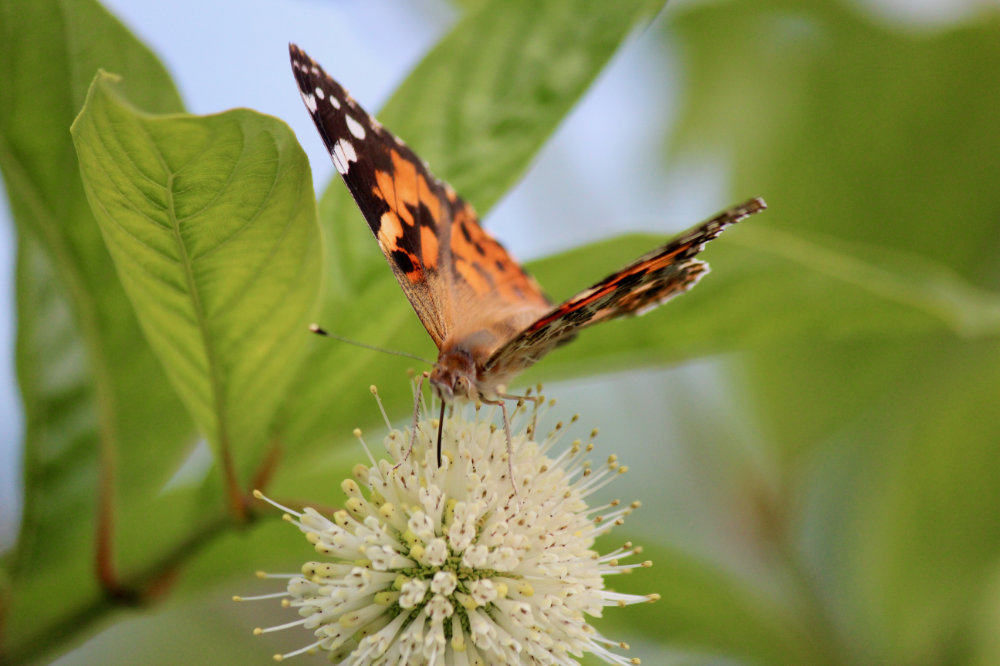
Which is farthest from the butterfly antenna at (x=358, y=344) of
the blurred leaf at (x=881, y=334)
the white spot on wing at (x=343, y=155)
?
Answer: the blurred leaf at (x=881, y=334)

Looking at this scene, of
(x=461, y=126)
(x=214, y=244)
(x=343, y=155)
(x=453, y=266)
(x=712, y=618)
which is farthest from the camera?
(x=712, y=618)

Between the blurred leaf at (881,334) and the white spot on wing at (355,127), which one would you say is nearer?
the white spot on wing at (355,127)

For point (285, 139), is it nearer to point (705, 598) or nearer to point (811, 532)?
point (705, 598)

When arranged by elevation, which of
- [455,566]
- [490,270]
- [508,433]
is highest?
[490,270]

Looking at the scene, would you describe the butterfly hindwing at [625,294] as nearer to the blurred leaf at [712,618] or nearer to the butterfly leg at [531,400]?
the butterfly leg at [531,400]

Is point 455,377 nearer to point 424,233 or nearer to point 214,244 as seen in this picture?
point 424,233

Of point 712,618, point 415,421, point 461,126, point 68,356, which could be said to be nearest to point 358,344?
point 415,421

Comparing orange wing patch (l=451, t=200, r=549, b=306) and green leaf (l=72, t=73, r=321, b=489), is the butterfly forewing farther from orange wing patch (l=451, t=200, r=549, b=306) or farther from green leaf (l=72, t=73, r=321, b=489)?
green leaf (l=72, t=73, r=321, b=489)

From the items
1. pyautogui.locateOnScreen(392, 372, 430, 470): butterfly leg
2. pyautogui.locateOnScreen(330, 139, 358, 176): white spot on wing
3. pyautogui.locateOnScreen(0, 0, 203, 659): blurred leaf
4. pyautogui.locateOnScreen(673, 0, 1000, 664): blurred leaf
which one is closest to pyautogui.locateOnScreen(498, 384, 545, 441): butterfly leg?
pyautogui.locateOnScreen(392, 372, 430, 470): butterfly leg

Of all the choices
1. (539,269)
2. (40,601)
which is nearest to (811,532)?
(539,269)
